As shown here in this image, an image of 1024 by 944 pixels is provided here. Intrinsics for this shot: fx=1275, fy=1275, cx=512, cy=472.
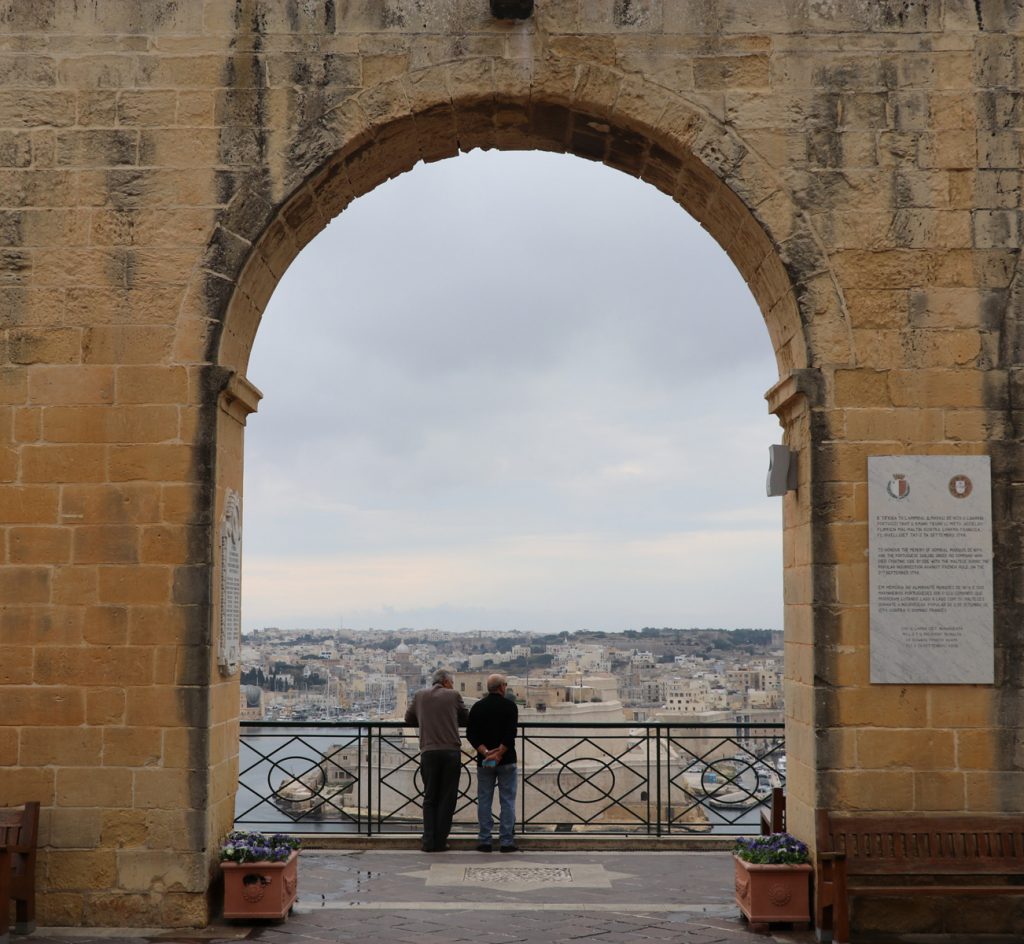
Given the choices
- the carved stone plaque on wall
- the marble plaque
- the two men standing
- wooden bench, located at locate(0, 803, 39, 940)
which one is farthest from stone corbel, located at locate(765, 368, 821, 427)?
wooden bench, located at locate(0, 803, 39, 940)

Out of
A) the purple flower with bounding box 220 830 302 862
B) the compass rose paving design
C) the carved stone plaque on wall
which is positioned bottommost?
the compass rose paving design

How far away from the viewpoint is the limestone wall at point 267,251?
7059mm

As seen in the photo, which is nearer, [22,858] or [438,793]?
[22,858]

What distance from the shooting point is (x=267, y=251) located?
762 centimetres

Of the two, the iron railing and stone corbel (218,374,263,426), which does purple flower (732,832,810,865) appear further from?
stone corbel (218,374,263,426)

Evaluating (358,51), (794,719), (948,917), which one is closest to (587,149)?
(358,51)

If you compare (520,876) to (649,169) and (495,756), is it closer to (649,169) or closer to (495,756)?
(495,756)

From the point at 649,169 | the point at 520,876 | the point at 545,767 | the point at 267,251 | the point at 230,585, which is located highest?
the point at 649,169

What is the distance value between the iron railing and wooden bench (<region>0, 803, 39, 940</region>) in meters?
2.96

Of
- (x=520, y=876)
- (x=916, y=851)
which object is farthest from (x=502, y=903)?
(x=916, y=851)

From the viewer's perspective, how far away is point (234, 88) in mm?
7402

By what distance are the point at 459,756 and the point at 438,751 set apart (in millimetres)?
177

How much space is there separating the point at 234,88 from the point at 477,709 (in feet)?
16.5

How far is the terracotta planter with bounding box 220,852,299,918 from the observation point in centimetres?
709
